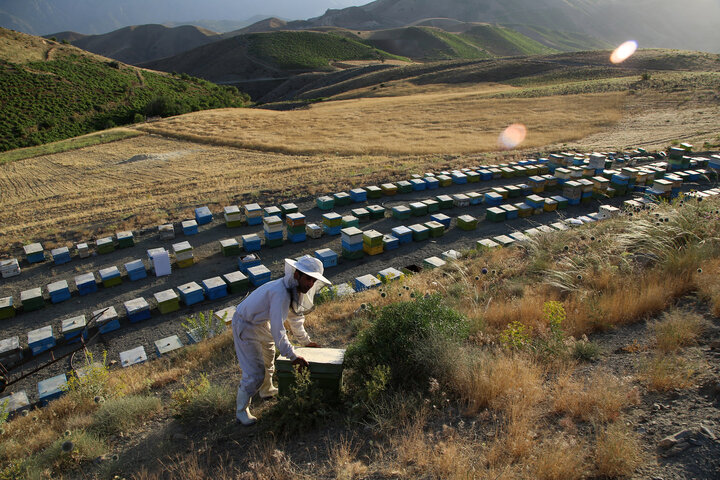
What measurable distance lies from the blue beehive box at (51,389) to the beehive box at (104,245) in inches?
259

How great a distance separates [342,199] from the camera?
1571 cm

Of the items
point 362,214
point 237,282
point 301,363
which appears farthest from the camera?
point 362,214

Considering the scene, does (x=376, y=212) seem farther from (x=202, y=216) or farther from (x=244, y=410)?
(x=244, y=410)

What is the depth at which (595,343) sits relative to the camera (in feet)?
15.5

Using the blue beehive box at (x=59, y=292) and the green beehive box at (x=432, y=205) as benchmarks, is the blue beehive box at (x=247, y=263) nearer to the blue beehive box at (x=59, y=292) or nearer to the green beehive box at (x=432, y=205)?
the blue beehive box at (x=59, y=292)

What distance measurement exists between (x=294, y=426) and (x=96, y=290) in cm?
951

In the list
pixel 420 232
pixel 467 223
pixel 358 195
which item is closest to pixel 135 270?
pixel 358 195

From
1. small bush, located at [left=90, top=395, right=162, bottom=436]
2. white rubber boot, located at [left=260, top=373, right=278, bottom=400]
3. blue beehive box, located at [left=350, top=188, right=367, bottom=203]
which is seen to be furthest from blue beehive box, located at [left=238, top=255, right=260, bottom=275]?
white rubber boot, located at [left=260, top=373, right=278, bottom=400]

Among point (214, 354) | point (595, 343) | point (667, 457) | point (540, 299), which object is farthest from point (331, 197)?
point (667, 457)

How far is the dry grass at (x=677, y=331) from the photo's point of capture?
4.28 metres

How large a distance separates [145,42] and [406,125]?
559 ft

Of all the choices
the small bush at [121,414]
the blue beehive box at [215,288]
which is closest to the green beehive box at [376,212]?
the blue beehive box at [215,288]

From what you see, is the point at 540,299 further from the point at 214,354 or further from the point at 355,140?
the point at 355,140

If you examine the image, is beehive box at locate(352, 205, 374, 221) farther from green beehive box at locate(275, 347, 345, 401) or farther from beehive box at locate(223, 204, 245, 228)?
green beehive box at locate(275, 347, 345, 401)
